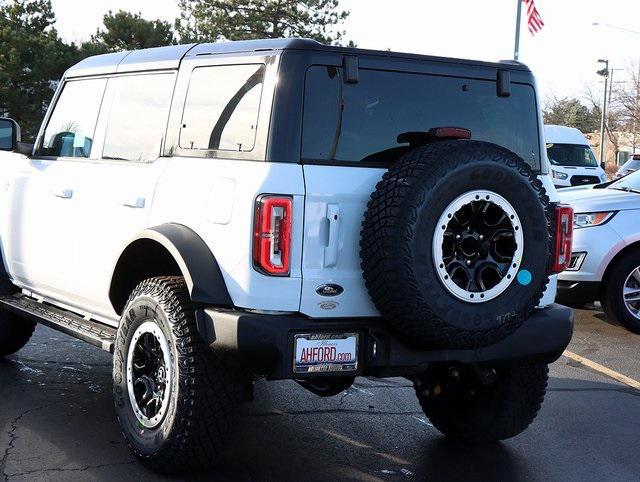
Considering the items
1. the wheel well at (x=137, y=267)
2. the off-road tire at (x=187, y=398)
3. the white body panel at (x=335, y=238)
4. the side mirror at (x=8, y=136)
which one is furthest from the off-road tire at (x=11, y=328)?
the white body panel at (x=335, y=238)

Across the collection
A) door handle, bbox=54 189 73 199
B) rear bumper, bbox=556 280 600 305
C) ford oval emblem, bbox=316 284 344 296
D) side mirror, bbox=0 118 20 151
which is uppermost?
side mirror, bbox=0 118 20 151

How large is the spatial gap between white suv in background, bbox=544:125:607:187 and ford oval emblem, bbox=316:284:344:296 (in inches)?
764

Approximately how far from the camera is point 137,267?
4844 millimetres

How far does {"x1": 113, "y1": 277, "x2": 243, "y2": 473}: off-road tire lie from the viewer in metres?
4.10

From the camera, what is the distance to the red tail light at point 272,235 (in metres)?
3.93

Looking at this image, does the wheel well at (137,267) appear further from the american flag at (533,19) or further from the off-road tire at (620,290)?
the american flag at (533,19)

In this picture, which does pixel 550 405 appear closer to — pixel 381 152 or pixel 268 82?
pixel 381 152

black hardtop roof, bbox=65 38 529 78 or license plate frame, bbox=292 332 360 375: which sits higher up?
black hardtop roof, bbox=65 38 529 78

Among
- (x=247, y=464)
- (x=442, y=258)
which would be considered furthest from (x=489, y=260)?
(x=247, y=464)

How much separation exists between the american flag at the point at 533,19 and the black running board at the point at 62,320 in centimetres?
2039

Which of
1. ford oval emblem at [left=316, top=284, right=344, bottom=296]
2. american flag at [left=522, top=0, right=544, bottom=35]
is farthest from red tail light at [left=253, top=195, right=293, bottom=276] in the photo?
american flag at [left=522, top=0, right=544, bottom=35]

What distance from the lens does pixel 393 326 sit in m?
4.04

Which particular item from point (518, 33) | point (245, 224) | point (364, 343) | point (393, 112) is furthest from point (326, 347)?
point (518, 33)

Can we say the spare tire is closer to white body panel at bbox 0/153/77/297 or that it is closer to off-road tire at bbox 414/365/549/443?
off-road tire at bbox 414/365/549/443
